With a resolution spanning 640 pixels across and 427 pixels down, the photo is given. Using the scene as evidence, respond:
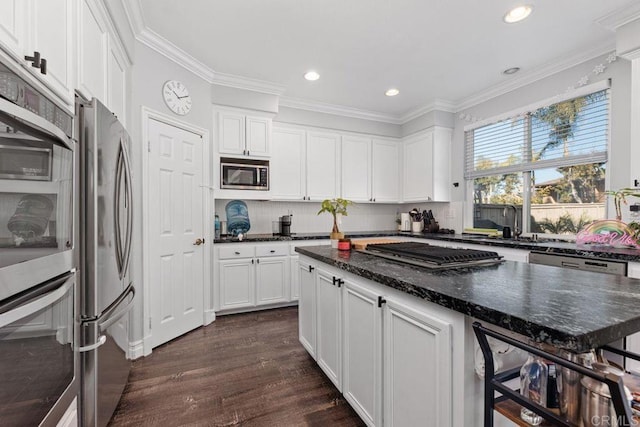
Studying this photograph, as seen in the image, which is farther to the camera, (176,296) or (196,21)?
(176,296)

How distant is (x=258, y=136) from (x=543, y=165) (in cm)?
329

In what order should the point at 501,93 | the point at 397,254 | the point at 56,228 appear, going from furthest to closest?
the point at 501,93, the point at 397,254, the point at 56,228

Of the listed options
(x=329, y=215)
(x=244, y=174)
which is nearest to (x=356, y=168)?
(x=329, y=215)

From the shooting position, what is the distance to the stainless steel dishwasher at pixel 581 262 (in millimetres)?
2167

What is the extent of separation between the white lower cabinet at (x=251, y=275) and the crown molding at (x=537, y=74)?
10.3 feet

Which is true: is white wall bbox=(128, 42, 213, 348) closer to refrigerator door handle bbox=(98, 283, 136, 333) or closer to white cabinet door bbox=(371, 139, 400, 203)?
refrigerator door handle bbox=(98, 283, 136, 333)

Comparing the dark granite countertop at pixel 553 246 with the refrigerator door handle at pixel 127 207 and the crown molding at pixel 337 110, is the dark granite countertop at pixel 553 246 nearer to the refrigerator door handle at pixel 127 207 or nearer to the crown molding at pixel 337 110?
the refrigerator door handle at pixel 127 207

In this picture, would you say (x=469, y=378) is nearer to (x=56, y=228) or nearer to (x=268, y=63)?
(x=56, y=228)

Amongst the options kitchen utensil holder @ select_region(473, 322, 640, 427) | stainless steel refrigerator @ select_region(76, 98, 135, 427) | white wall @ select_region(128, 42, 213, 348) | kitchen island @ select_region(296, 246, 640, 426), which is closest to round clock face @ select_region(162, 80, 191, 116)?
white wall @ select_region(128, 42, 213, 348)

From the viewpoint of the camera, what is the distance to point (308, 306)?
2.34 metres

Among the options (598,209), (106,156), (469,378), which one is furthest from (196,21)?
(598,209)

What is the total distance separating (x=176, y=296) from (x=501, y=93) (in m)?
4.36

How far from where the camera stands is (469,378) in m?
1.02

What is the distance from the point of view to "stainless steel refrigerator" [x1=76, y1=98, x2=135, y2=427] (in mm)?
1430
